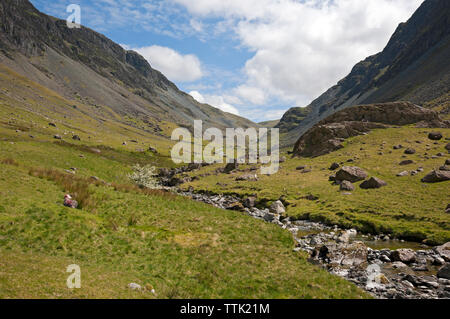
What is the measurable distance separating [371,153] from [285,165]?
1033 inches

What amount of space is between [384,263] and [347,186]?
92.4 ft

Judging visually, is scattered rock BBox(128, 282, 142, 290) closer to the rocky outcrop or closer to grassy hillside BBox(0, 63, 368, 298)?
grassy hillside BBox(0, 63, 368, 298)

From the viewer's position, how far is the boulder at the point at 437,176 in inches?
1740

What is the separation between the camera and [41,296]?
38.0ft

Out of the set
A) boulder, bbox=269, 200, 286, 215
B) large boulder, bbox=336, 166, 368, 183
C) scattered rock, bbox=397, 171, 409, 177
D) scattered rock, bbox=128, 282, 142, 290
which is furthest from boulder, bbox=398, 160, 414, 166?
scattered rock, bbox=128, 282, 142, 290

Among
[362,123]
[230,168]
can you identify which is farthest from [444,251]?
[362,123]

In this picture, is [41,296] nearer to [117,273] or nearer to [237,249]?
[117,273]

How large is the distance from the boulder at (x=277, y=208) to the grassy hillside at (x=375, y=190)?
5.15 ft

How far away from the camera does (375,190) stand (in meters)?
47.6

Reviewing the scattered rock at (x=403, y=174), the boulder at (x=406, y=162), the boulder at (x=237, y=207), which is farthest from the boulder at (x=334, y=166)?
the boulder at (x=237, y=207)

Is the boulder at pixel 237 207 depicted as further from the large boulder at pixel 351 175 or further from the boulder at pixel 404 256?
the boulder at pixel 404 256

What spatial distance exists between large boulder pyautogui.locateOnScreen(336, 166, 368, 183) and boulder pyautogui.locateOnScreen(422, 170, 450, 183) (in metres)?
11.0

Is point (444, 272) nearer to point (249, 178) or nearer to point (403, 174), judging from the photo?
point (403, 174)

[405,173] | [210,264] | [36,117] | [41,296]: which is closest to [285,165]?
[405,173]
